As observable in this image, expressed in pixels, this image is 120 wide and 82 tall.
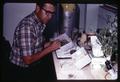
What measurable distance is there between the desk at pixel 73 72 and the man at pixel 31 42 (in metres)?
0.09

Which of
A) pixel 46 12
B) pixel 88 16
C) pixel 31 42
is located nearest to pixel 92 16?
pixel 88 16

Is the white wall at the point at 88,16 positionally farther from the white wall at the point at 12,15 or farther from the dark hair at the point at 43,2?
the white wall at the point at 12,15

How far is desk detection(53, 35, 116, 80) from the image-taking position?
1.67 meters

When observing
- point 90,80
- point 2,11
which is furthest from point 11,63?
point 90,80

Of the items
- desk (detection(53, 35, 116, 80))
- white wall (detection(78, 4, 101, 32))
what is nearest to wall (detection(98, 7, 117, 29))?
white wall (detection(78, 4, 101, 32))

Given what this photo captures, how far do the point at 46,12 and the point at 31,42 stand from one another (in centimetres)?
19

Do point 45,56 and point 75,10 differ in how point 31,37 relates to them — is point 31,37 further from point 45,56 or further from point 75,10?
point 75,10

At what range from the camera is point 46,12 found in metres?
1.67

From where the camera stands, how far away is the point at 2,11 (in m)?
1.65

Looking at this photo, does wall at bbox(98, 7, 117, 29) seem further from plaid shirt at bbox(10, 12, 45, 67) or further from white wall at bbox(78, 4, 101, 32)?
plaid shirt at bbox(10, 12, 45, 67)

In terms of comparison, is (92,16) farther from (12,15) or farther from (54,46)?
(12,15)

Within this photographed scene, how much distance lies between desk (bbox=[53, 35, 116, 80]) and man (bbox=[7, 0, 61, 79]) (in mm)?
90

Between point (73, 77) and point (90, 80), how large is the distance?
96mm

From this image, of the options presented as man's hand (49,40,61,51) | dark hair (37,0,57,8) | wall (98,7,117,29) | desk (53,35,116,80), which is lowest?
desk (53,35,116,80)
